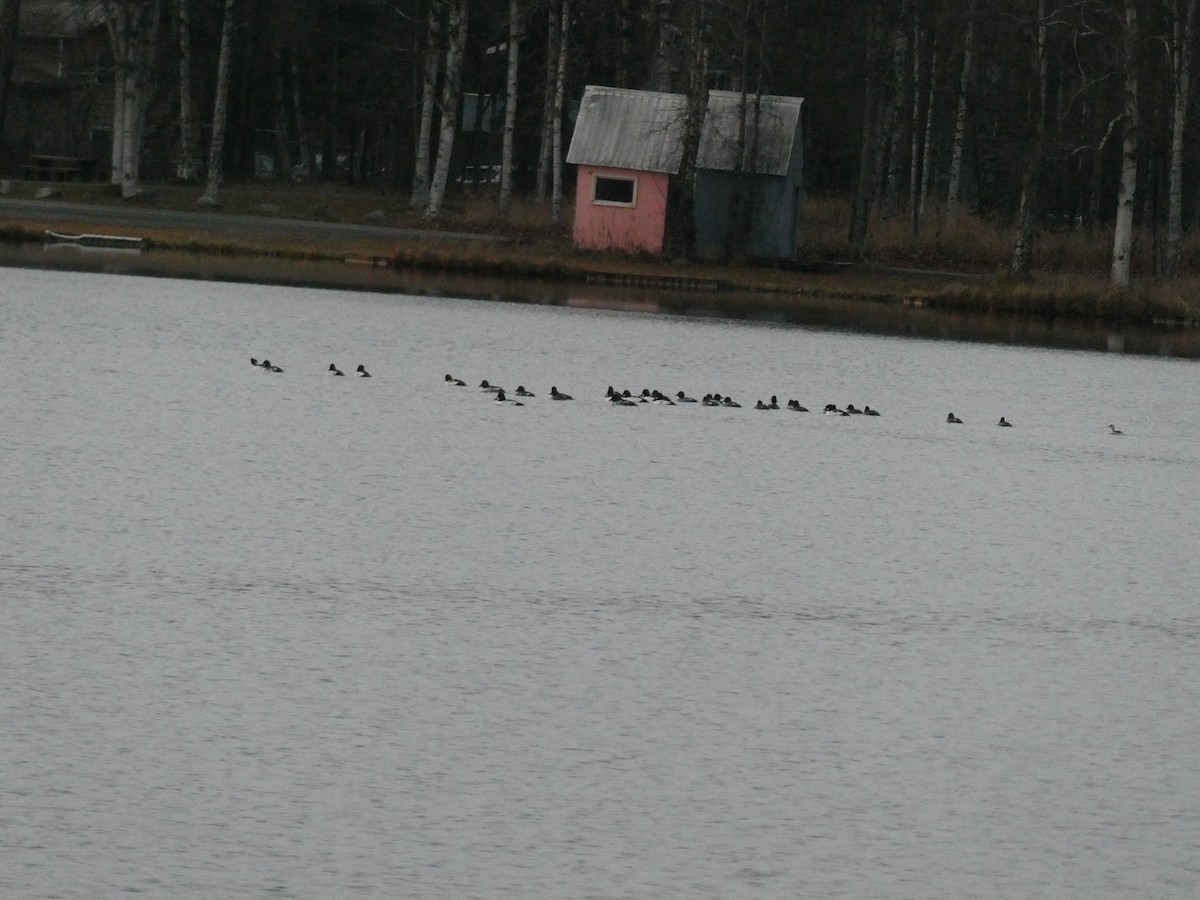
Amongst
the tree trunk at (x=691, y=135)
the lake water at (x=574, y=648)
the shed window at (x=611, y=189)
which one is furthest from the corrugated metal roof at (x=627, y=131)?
the lake water at (x=574, y=648)

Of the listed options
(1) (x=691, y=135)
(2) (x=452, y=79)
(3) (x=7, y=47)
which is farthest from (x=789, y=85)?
(3) (x=7, y=47)

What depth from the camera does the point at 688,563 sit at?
607 inches

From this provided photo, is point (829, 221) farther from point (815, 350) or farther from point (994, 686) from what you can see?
point (994, 686)

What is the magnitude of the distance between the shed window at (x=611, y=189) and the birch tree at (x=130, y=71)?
12687 millimetres

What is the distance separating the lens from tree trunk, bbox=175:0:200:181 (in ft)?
188

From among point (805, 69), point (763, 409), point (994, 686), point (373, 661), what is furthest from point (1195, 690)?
point (805, 69)

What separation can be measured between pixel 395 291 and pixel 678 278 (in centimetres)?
893

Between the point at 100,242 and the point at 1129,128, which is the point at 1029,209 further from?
the point at 100,242

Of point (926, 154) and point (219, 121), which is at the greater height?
point (926, 154)

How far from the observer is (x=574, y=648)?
40.4 feet

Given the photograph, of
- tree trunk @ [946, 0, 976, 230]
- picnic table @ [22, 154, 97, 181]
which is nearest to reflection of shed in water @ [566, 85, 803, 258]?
tree trunk @ [946, 0, 976, 230]

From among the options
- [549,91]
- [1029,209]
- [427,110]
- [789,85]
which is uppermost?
[789,85]

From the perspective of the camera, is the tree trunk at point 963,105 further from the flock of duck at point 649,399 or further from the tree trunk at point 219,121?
the flock of duck at point 649,399

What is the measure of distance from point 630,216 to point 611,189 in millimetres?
909
